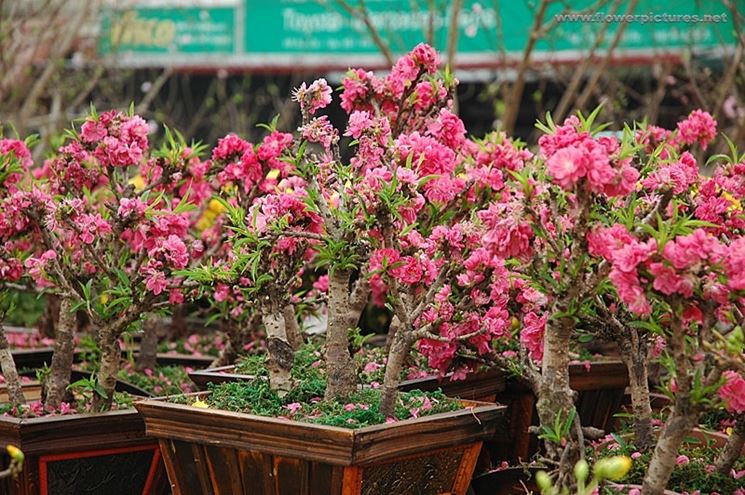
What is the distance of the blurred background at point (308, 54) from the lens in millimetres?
7539

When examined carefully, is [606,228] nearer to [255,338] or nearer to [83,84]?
[255,338]

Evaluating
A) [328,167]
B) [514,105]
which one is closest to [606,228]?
[328,167]

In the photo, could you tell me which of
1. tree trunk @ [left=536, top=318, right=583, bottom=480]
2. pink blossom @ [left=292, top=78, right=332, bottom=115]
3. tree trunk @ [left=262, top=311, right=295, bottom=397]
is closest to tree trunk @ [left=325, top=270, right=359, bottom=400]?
tree trunk @ [left=262, top=311, right=295, bottom=397]

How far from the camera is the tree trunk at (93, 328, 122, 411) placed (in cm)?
333

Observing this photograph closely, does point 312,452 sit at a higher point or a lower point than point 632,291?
lower

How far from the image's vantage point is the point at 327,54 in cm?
942

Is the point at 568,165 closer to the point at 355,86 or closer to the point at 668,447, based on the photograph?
the point at 668,447

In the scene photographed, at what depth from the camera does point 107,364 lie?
334 centimetres

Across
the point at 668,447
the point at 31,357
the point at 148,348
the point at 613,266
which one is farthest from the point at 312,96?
the point at 31,357

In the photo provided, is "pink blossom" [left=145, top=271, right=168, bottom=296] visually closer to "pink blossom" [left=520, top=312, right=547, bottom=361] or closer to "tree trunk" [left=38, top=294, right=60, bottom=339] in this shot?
"pink blossom" [left=520, top=312, right=547, bottom=361]

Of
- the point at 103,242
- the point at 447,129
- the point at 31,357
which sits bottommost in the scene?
the point at 31,357

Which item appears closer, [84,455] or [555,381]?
[555,381]

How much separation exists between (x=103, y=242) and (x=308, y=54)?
626 cm

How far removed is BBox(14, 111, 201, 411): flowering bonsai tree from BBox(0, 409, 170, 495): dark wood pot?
0.62ft
